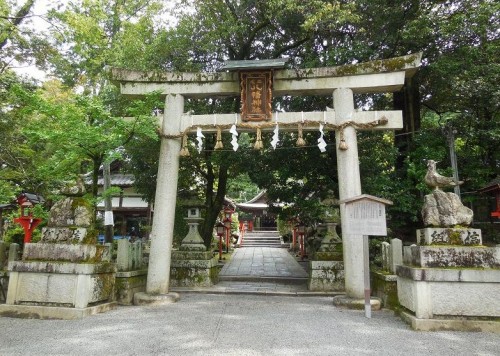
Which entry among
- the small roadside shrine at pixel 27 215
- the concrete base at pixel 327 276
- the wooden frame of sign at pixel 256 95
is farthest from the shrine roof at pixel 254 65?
the small roadside shrine at pixel 27 215

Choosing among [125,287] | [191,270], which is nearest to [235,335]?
[125,287]

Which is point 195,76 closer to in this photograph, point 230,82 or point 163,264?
point 230,82

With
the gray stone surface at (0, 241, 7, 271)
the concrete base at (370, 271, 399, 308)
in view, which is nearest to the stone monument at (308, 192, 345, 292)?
the concrete base at (370, 271, 399, 308)

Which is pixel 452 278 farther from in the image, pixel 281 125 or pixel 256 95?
pixel 256 95

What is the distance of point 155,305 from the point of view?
7480 mm

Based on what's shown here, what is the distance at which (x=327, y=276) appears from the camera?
30.9ft

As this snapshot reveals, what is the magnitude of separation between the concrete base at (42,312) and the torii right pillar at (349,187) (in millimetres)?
5062

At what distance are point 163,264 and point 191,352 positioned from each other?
3711 millimetres

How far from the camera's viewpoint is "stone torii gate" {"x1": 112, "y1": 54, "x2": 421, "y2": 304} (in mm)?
7791

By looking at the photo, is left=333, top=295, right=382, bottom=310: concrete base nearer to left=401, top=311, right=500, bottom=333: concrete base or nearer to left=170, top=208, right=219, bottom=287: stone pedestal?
left=401, top=311, right=500, bottom=333: concrete base

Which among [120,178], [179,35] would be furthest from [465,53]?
[120,178]

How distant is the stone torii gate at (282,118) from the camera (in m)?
7.79

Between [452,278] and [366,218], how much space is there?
5.34 feet

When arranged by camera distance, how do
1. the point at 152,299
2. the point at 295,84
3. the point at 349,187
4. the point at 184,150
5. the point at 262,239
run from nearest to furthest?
the point at 152,299 → the point at 349,187 → the point at 184,150 → the point at 295,84 → the point at 262,239
